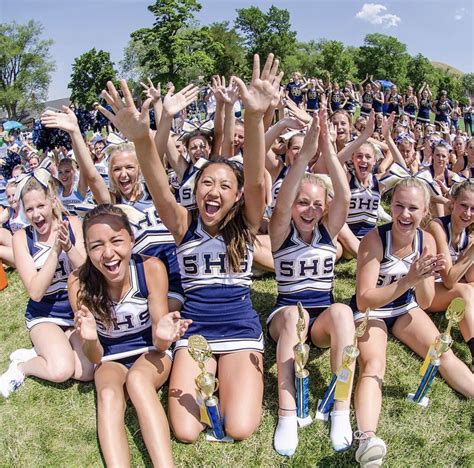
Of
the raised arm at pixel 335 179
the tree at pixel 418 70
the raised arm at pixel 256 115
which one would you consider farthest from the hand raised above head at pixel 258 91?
the tree at pixel 418 70

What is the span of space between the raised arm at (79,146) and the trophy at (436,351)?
2925 millimetres

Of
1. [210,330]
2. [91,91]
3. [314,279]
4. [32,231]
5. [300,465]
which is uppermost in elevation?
[91,91]

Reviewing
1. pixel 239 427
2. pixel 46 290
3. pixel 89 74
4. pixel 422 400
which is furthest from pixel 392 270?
pixel 89 74

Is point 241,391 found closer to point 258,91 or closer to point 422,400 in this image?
point 422,400

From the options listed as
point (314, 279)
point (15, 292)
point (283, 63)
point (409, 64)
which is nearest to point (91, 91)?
point (283, 63)

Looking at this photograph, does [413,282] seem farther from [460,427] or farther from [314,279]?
[460,427]

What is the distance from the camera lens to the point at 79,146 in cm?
373

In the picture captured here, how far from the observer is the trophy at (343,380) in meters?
2.50

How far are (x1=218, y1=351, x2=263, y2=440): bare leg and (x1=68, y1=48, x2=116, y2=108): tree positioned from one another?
39.2m

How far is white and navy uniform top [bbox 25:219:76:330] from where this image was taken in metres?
3.47

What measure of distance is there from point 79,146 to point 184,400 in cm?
237

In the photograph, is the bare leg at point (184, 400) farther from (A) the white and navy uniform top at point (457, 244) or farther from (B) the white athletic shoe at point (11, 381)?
→ (A) the white and navy uniform top at point (457, 244)

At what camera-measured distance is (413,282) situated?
2.64m

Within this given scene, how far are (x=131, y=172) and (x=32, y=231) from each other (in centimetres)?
99
